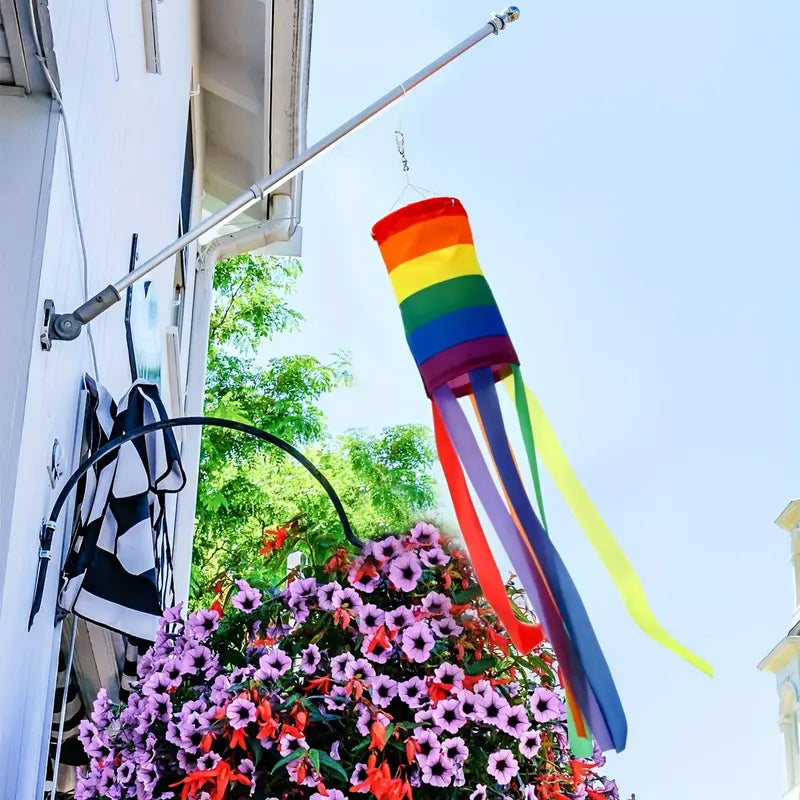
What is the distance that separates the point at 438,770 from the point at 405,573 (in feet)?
1.17

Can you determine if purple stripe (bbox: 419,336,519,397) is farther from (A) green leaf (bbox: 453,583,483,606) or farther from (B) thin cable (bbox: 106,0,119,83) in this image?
(B) thin cable (bbox: 106,0,119,83)

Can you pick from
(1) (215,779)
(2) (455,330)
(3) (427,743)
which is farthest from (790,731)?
(1) (215,779)

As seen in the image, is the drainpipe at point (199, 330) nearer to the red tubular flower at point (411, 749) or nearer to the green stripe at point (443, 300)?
the green stripe at point (443, 300)

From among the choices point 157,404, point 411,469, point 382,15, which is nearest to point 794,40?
point 382,15

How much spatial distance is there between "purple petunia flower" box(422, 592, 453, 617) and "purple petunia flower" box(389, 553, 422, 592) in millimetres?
33

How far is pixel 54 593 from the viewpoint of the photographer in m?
3.00

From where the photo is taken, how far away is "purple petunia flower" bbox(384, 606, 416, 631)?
2215 millimetres

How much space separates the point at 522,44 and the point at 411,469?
2599 inches

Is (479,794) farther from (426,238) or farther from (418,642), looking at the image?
(426,238)

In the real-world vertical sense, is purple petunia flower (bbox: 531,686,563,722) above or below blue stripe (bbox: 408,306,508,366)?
below

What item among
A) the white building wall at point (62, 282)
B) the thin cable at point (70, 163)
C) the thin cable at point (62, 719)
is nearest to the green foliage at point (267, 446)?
the white building wall at point (62, 282)

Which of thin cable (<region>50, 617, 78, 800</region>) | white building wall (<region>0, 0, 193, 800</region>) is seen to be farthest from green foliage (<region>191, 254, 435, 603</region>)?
thin cable (<region>50, 617, 78, 800</region>)

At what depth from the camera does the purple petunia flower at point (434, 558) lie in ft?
7.54

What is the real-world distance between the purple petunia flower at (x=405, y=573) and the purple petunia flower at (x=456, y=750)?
28cm
